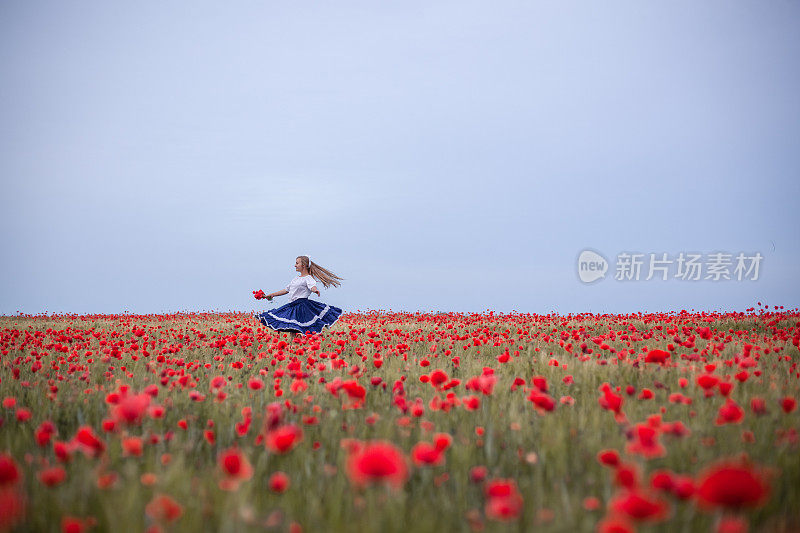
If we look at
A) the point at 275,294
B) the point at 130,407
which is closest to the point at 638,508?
the point at 130,407

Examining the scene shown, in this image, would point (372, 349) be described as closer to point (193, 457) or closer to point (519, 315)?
point (193, 457)

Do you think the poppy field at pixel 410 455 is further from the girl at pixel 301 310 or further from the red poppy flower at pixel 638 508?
the girl at pixel 301 310

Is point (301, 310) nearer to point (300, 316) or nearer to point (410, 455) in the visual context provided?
point (300, 316)

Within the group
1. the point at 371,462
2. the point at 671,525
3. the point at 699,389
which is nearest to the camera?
the point at 371,462

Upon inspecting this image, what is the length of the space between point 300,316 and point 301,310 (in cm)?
15

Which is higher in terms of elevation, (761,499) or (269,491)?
(761,499)

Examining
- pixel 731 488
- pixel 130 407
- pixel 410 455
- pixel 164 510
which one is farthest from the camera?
pixel 410 455

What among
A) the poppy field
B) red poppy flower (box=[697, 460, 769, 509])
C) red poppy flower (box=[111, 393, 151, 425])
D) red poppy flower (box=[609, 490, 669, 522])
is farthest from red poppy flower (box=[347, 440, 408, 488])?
red poppy flower (box=[111, 393, 151, 425])

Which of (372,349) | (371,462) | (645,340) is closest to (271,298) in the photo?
(372,349)

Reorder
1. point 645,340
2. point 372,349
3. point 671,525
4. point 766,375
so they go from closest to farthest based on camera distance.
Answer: point 671,525 → point 766,375 → point 372,349 → point 645,340

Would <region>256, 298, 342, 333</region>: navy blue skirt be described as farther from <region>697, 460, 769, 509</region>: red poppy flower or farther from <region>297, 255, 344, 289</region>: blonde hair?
<region>697, 460, 769, 509</region>: red poppy flower

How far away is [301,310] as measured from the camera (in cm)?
1230

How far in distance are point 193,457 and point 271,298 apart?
8917mm

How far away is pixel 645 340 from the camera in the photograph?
9641 millimetres
